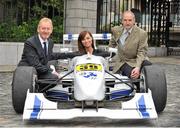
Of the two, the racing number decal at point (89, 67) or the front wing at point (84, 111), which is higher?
the racing number decal at point (89, 67)

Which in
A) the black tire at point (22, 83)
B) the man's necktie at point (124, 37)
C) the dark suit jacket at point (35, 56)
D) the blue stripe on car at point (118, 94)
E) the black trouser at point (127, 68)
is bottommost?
the blue stripe on car at point (118, 94)

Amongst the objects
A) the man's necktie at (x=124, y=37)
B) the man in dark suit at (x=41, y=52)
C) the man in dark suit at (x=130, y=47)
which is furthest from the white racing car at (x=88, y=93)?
the man's necktie at (x=124, y=37)

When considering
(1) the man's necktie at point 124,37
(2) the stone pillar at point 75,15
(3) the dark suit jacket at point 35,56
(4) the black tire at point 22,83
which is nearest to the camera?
(4) the black tire at point 22,83

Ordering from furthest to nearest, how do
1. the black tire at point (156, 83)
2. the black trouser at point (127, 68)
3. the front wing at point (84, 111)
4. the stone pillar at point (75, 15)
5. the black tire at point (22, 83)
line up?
the stone pillar at point (75, 15) → the black trouser at point (127, 68) → the black tire at point (156, 83) → the black tire at point (22, 83) → the front wing at point (84, 111)

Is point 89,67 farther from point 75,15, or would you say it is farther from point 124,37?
point 75,15

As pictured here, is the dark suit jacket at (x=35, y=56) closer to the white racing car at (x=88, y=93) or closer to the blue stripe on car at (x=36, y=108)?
the white racing car at (x=88, y=93)

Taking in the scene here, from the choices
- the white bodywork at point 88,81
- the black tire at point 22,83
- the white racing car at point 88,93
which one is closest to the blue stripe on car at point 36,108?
the white racing car at point 88,93

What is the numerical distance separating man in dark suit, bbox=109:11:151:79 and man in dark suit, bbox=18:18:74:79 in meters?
0.84

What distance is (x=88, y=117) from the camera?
6.17 metres

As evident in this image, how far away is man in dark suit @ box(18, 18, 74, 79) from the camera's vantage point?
22.7ft

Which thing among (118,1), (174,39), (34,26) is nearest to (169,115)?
(34,26)

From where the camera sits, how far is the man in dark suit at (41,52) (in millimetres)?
6926

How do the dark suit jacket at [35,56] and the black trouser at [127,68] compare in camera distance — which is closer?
the dark suit jacket at [35,56]

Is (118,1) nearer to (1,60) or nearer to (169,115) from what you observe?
(1,60)
